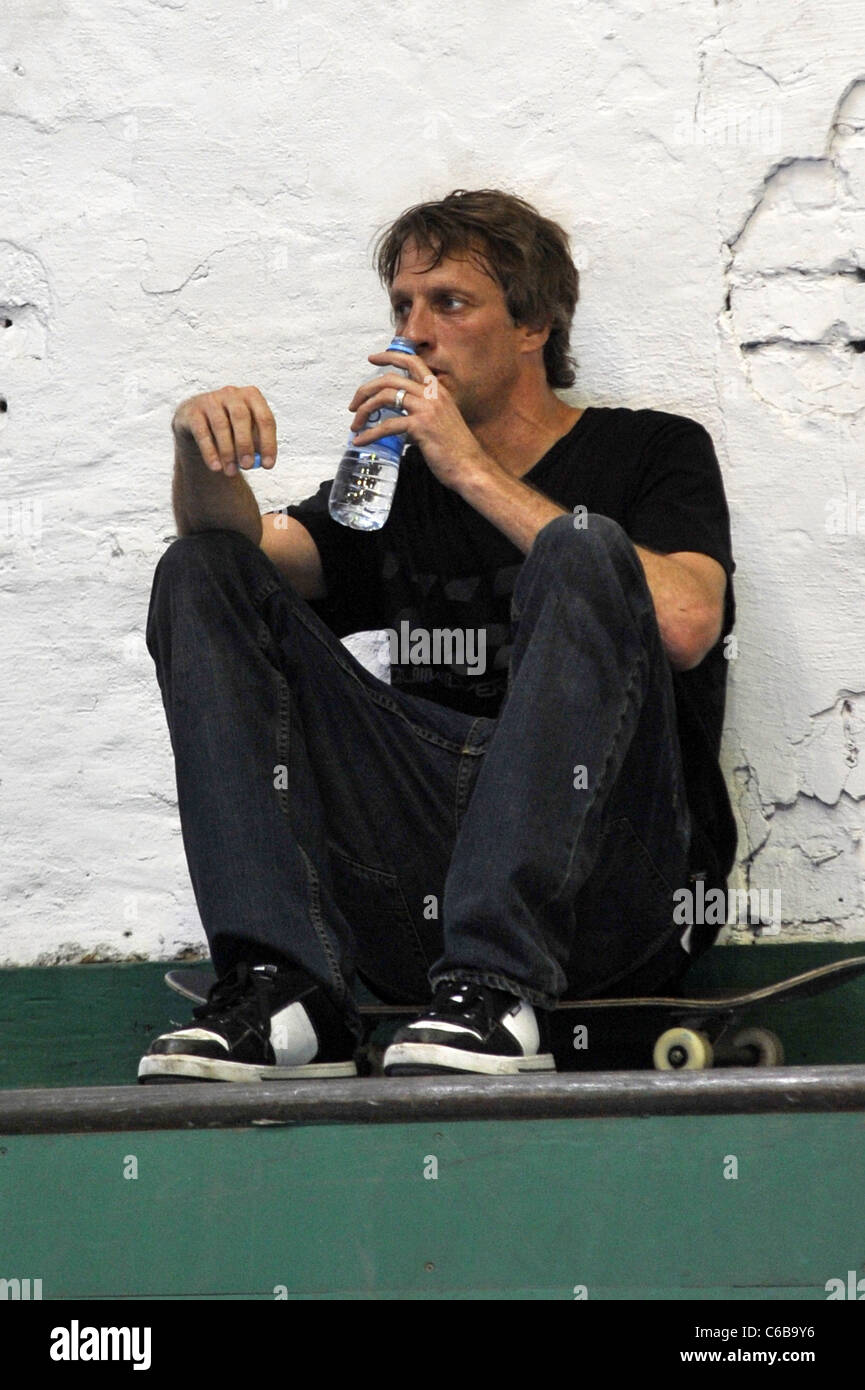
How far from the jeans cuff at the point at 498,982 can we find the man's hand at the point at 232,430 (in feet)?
1.86

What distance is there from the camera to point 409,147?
235 cm

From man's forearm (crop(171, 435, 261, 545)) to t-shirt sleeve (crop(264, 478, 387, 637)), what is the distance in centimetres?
21

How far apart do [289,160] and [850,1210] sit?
165cm

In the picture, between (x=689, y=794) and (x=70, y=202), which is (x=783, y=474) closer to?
(x=689, y=794)

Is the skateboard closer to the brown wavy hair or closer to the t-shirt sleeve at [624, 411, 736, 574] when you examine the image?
the t-shirt sleeve at [624, 411, 736, 574]

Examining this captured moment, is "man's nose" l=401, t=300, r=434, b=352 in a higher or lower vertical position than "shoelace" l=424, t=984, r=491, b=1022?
higher

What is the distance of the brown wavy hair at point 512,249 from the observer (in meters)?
2.15

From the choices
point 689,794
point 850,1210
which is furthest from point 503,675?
point 850,1210

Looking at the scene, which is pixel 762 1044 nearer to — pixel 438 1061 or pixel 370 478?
pixel 438 1061

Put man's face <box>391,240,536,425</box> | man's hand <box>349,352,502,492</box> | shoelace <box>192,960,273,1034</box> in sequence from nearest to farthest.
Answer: shoelace <box>192,960,273,1034</box>
man's hand <box>349,352,502,492</box>
man's face <box>391,240,536,425</box>

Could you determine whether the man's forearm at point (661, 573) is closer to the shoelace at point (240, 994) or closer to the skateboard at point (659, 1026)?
the skateboard at point (659, 1026)

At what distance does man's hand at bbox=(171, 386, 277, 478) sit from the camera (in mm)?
1749

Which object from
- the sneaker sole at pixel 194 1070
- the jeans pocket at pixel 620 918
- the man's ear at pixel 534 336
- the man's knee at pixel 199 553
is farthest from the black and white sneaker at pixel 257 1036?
the man's ear at pixel 534 336

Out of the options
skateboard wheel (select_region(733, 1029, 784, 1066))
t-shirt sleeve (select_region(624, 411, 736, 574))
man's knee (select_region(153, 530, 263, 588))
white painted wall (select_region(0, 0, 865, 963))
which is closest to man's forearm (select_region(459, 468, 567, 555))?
t-shirt sleeve (select_region(624, 411, 736, 574))
